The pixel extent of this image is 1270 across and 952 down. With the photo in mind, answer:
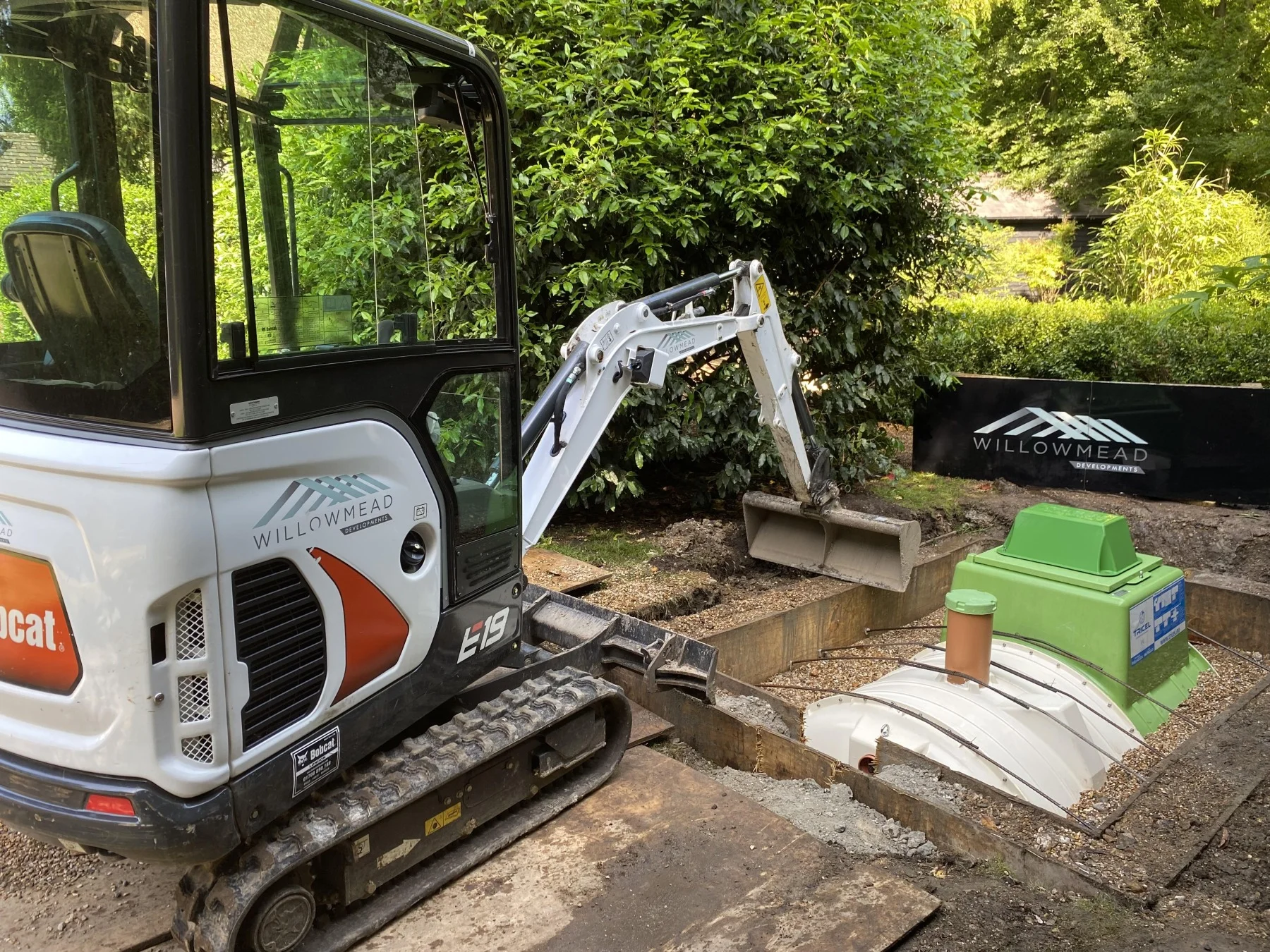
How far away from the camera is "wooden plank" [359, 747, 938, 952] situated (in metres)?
2.90

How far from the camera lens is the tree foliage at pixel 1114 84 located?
1919 cm

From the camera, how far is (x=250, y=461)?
235 cm

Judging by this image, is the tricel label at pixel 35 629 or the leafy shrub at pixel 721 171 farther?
the leafy shrub at pixel 721 171

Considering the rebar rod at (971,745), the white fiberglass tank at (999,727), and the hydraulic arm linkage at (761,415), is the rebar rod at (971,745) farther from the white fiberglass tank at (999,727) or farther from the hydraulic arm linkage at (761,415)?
the hydraulic arm linkage at (761,415)

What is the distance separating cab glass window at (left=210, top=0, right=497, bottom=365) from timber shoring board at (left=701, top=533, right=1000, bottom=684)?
3.41m

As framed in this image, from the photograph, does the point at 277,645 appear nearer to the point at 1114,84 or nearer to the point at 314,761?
the point at 314,761

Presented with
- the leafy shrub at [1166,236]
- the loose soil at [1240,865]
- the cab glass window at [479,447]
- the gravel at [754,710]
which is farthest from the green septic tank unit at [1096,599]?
the leafy shrub at [1166,236]

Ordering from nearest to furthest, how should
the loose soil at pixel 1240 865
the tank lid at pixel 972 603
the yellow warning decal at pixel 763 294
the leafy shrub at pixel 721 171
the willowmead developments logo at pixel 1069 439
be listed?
the loose soil at pixel 1240 865, the tank lid at pixel 972 603, the yellow warning decal at pixel 763 294, the leafy shrub at pixel 721 171, the willowmead developments logo at pixel 1069 439

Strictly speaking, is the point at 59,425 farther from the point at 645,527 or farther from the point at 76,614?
the point at 645,527

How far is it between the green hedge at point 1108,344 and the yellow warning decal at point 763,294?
4757 mm

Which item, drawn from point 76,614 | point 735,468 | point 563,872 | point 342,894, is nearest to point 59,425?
point 76,614

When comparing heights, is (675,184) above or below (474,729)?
above

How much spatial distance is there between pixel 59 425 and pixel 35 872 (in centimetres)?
174

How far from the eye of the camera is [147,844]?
2365 mm
